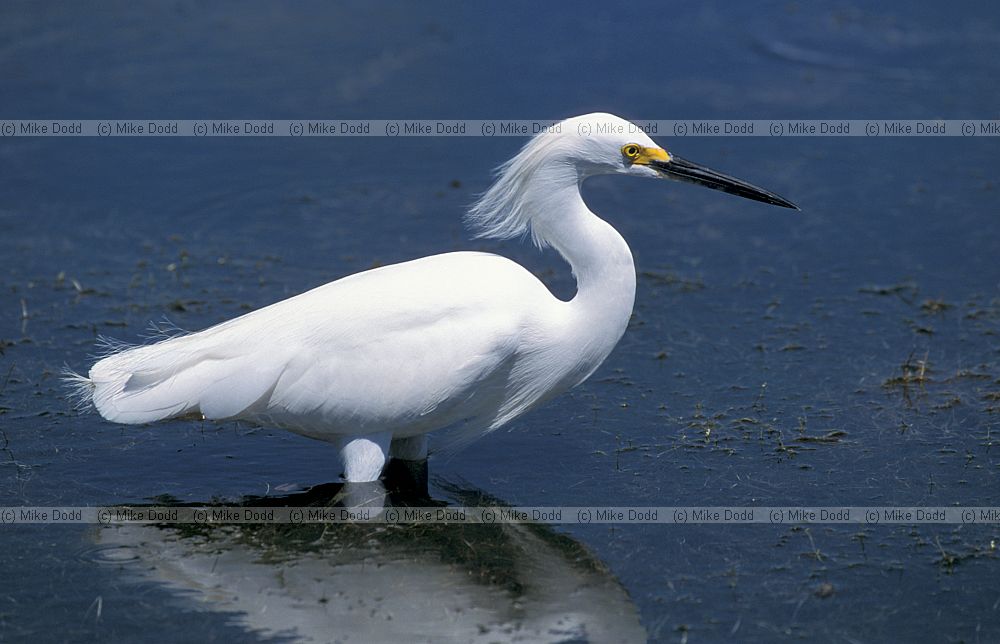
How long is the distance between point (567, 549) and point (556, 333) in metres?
0.90

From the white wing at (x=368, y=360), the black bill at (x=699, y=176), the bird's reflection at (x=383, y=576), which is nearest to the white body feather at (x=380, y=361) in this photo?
the white wing at (x=368, y=360)

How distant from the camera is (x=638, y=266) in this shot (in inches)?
325

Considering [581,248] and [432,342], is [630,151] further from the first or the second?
[432,342]

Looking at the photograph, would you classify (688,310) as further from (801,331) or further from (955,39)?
(955,39)

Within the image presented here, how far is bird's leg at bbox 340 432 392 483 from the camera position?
5645mm

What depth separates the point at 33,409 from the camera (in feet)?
21.4

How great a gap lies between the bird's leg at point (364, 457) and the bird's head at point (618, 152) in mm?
1449

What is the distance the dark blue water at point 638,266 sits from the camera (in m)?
5.17

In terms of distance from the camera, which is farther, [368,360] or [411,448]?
[411,448]

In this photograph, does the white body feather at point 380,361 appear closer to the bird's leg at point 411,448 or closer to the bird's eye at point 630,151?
the bird's leg at point 411,448

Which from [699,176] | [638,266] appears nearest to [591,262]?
[699,176]

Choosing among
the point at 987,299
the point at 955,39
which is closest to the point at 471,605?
the point at 987,299

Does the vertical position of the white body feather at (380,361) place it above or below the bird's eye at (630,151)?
below

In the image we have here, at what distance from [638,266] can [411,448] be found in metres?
2.62
